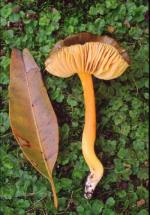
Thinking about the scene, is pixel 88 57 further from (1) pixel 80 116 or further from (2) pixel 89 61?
(1) pixel 80 116

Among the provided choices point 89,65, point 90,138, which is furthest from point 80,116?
point 89,65

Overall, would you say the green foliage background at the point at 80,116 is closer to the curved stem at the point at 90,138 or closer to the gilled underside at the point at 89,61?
the curved stem at the point at 90,138

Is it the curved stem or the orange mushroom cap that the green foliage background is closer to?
the curved stem

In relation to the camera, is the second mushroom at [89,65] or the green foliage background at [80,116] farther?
the green foliage background at [80,116]

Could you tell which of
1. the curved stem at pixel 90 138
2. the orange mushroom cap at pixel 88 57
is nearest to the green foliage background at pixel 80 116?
the curved stem at pixel 90 138

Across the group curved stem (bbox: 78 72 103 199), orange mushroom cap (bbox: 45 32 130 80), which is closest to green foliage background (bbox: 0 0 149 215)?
curved stem (bbox: 78 72 103 199)

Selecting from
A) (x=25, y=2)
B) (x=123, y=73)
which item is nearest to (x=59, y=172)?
(x=123, y=73)
